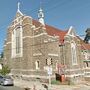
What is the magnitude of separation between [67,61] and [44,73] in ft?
21.0

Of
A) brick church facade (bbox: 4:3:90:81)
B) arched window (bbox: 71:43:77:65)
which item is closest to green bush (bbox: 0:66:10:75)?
brick church facade (bbox: 4:3:90:81)

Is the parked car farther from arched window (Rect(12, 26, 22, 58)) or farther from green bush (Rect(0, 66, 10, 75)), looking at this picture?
arched window (Rect(12, 26, 22, 58))

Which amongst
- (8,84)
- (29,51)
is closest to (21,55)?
(29,51)

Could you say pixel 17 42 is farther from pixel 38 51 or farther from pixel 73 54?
pixel 73 54

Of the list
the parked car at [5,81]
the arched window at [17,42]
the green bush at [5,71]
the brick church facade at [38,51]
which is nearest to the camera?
the parked car at [5,81]

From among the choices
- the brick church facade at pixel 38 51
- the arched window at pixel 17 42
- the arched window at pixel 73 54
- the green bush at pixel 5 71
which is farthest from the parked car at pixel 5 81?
the arched window at pixel 73 54

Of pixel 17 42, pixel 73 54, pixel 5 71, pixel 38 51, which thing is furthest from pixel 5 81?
pixel 73 54

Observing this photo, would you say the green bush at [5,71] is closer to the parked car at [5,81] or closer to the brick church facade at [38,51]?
the brick church facade at [38,51]

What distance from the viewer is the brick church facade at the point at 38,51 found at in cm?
4375

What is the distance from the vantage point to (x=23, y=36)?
47625 millimetres

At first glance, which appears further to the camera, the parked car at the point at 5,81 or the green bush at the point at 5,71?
the green bush at the point at 5,71

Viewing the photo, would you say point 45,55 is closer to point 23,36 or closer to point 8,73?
point 23,36

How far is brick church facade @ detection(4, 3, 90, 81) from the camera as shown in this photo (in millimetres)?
43750

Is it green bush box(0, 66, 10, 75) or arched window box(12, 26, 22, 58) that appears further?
arched window box(12, 26, 22, 58)
